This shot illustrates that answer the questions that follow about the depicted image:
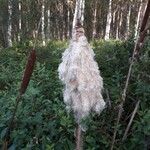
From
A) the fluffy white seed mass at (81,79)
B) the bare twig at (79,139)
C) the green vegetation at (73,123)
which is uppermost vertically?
the fluffy white seed mass at (81,79)

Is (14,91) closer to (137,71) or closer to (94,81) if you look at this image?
(137,71)

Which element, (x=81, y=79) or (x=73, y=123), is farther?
(x=73, y=123)

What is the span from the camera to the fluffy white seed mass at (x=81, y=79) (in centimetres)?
190

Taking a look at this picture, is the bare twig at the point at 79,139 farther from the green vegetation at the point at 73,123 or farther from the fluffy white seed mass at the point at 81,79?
the green vegetation at the point at 73,123

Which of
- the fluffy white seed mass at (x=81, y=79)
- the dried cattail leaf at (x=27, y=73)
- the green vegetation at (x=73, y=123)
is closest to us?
the dried cattail leaf at (x=27, y=73)

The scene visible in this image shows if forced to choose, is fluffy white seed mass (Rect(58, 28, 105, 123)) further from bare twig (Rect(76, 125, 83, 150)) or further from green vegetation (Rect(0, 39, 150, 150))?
green vegetation (Rect(0, 39, 150, 150))

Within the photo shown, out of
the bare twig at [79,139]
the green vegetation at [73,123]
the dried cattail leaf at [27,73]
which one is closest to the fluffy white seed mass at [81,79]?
the bare twig at [79,139]

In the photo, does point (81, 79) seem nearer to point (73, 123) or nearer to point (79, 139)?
point (79, 139)

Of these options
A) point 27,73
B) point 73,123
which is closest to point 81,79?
point 27,73

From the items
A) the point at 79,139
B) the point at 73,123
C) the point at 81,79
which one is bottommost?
the point at 73,123

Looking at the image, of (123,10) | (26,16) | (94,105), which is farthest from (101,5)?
(94,105)

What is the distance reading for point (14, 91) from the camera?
5812 millimetres

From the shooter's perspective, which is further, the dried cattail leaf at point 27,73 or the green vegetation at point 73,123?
the green vegetation at point 73,123

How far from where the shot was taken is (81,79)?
1908mm
